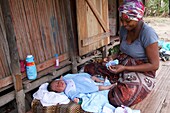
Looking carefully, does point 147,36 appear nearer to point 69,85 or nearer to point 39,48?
point 69,85

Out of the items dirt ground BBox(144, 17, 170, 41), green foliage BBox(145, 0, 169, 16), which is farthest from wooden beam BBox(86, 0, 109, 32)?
green foliage BBox(145, 0, 169, 16)

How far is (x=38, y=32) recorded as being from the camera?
290 centimetres

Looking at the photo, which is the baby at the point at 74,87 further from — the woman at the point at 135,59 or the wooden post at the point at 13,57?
the wooden post at the point at 13,57

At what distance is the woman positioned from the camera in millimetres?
2389

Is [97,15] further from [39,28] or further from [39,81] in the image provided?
[39,81]

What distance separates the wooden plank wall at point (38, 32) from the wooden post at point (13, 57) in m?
0.07

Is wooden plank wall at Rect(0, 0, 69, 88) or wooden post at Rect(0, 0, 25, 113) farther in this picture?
wooden plank wall at Rect(0, 0, 69, 88)

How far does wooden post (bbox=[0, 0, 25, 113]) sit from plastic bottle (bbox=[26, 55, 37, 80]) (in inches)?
6.3

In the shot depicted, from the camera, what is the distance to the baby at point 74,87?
8.59 feet


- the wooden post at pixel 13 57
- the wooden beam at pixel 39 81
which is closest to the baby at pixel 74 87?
the wooden beam at pixel 39 81

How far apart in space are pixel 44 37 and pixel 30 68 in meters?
0.58

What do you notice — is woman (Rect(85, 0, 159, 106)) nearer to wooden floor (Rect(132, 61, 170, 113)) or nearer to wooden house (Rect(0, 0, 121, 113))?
wooden floor (Rect(132, 61, 170, 113))

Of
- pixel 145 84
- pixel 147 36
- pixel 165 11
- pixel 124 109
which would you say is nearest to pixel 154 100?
pixel 145 84

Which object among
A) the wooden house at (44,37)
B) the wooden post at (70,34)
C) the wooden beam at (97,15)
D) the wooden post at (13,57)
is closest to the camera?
the wooden post at (13,57)
